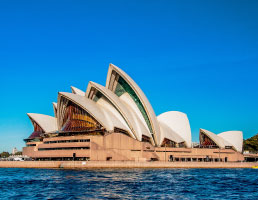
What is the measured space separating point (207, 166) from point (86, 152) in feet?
95.8

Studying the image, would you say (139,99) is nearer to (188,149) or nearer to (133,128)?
(133,128)

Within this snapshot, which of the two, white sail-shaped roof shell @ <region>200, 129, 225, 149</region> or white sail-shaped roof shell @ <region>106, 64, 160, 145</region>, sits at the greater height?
white sail-shaped roof shell @ <region>106, 64, 160, 145</region>

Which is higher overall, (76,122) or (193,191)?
(76,122)

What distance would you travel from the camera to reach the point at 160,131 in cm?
8356

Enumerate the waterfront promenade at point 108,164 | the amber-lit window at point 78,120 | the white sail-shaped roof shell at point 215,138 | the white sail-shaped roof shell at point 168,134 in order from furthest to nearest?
1. the white sail-shaped roof shell at point 215,138
2. the white sail-shaped roof shell at point 168,134
3. the amber-lit window at point 78,120
4. the waterfront promenade at point 108,164

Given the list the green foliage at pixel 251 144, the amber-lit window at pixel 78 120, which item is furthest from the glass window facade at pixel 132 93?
the green foliage at pixel 251 144

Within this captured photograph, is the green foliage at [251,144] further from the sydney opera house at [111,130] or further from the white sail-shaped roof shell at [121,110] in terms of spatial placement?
the white sail-shaped roof shell at [121,110]

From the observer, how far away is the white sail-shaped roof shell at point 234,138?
98.8m

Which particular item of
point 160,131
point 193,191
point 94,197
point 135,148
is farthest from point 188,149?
point 94,197

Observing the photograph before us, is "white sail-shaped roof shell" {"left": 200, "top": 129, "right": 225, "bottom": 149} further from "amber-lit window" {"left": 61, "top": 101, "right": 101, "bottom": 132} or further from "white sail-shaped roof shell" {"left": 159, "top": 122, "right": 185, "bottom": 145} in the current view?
"amber-lit window" {"left": 61, "top": 101, "right": 101, "bottom": 132}

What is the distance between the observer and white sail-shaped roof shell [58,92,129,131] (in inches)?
2837

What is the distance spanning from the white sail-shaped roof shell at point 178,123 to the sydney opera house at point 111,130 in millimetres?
279

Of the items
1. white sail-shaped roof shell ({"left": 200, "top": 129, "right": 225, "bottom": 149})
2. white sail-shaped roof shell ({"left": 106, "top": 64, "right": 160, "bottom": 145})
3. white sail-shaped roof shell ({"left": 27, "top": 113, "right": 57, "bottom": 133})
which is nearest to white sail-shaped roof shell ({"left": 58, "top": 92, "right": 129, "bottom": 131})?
white sail-shaped roof shell ({"left": 106, "top": 64, "right": 160, "bottom": 145})

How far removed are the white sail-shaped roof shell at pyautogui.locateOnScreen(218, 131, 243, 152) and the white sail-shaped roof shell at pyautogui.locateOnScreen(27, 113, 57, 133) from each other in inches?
1975
